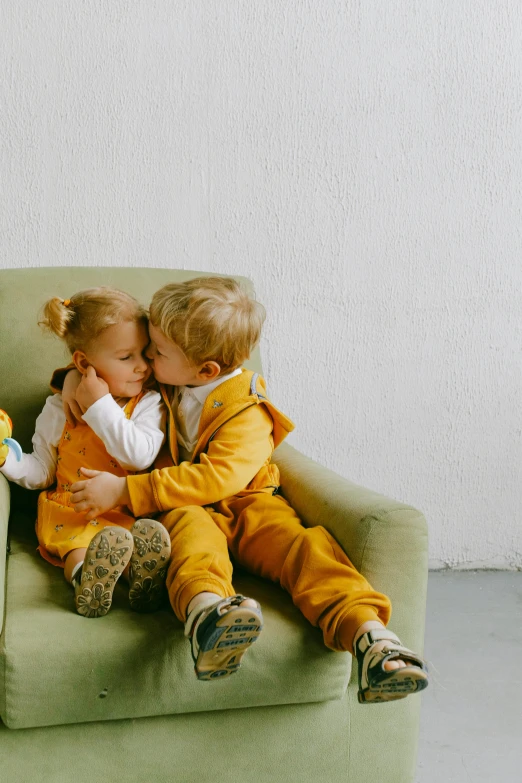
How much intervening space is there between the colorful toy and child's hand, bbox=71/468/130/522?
0.15 metres

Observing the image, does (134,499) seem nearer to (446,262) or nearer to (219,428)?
(219,428)

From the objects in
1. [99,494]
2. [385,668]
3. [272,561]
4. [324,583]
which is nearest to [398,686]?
[385,668]

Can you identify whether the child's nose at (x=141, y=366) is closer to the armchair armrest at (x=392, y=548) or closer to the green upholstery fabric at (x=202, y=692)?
the green upholstery fabric at (x=202, y=692)

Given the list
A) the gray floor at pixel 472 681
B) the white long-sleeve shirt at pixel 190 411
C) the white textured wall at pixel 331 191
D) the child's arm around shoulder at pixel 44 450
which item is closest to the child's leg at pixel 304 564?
the white long-sleeve shirt at pixel 190 411

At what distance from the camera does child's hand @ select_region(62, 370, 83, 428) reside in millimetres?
1554

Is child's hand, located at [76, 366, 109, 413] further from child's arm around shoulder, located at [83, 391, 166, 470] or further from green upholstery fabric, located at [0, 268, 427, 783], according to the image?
green upholstery fabric, located at [0, 268, 427, 783]

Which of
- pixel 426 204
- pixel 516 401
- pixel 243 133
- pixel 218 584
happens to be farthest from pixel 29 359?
pixel 516 401

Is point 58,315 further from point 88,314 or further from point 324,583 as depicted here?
point 324,583

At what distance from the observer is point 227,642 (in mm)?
1078

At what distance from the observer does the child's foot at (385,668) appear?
109cm

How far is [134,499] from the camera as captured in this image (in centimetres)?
142

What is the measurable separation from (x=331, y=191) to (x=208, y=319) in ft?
3.03

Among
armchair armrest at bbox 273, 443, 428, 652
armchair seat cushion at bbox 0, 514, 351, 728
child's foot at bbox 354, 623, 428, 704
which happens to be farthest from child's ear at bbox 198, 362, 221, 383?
child's foot at bbox 354, 623, 428, 704

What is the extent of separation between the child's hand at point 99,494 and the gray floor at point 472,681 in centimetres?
77
